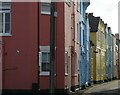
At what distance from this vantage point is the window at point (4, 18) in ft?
89.6

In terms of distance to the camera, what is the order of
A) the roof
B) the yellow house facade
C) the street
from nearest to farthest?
the street
the yellow house facade
the roof

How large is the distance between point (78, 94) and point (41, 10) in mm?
6660

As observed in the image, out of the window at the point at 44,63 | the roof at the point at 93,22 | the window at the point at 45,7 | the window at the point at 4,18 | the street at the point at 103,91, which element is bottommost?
the street at the point at 103,91

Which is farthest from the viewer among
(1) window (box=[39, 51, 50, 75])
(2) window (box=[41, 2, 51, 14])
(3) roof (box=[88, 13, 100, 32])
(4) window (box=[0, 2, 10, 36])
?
(3) roof (box=[88, 13, 100, 32])

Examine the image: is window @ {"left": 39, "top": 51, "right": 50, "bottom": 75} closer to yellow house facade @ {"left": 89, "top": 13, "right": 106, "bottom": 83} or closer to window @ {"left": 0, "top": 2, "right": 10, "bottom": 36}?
window @ {"left": 0, "top": 2, "right": 10, "bottom": 36}

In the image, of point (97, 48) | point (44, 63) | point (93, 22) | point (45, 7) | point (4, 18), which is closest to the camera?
point (4, 18)

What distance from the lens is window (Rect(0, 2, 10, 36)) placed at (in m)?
27.3

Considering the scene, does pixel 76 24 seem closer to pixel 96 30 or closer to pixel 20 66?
pixel 20 66

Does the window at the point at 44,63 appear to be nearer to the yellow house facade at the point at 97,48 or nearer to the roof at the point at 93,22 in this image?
the yellow house facade at the point at 97,48

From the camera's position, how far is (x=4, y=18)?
27.4 m

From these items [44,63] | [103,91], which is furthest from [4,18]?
[103,91]

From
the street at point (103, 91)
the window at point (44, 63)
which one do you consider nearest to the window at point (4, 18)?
the window at point (44, 63)

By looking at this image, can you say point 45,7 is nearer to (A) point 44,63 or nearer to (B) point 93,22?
(A) point 44,63

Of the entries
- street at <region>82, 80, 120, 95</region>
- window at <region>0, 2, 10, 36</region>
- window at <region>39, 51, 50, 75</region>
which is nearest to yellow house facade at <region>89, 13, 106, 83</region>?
street at <region>82, 80, 120, 95</region>
